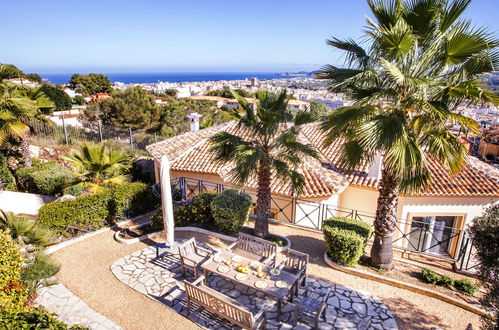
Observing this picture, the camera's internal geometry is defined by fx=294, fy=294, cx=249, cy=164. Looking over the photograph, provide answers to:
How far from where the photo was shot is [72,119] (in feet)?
94.1

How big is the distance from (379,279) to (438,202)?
7.28m

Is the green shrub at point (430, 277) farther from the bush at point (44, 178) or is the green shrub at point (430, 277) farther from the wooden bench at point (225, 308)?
the bush at point (44, 178)

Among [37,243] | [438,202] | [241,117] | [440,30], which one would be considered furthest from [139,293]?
[438,202]

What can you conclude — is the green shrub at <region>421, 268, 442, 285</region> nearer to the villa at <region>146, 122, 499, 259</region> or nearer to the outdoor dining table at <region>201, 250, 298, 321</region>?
the outdoor dining table at <region>201, 250, 298, 321</region>

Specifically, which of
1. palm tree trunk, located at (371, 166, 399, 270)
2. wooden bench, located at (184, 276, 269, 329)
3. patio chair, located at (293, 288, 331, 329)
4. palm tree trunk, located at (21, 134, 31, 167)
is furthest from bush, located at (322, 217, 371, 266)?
palm tree trunk, located at (21, 134, 31, 167)

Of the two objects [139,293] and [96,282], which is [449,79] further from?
[96,282]

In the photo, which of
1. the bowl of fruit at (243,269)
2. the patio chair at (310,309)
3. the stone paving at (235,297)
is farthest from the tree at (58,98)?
the patio chair at (310,309)

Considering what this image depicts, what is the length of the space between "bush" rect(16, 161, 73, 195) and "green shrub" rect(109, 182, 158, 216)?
14.5 ft

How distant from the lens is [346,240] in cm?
818

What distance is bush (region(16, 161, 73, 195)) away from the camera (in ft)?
47.9

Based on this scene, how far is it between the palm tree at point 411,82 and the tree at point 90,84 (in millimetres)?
62010

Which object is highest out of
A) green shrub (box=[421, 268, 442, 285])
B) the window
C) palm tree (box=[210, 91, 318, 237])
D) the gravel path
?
palm tree (box=[210, 91, 318, 237])

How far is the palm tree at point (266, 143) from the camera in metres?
8.21

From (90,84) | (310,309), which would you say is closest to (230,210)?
(310,309)
